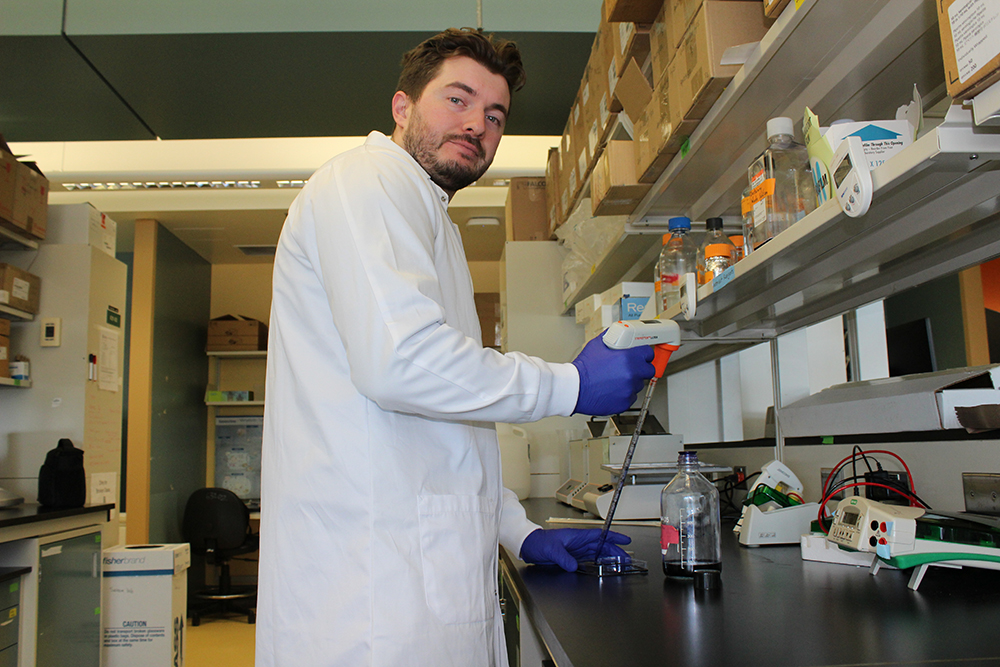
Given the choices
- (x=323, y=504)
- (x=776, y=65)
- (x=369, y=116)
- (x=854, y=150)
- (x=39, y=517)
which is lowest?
(x=39, y=517)

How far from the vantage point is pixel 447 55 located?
1310 mm

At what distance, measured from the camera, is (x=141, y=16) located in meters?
2.79

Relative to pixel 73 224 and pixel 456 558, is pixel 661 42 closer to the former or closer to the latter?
pixel 456 558

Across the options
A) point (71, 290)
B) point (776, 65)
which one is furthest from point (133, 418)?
point (776, 65)

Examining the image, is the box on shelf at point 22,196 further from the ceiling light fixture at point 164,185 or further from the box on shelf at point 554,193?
the box on shelf at point 554,193

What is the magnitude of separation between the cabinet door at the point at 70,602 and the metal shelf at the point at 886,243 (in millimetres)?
2593

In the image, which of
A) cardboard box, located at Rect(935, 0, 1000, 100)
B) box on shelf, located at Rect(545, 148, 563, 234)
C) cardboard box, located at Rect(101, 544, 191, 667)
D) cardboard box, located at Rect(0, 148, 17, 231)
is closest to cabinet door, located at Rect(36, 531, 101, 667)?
cardboard box, located at Rect(101, 544, 191, 667)

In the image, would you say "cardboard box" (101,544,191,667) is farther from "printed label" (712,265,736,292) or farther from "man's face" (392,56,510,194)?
"printed label" (712,265,736,292)

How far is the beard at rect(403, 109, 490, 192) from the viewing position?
49.8 inches

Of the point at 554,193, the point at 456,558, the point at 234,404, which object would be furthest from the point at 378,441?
the point at 234,404

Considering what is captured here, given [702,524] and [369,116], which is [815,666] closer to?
[702,524]

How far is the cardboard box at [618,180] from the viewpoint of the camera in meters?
1.80

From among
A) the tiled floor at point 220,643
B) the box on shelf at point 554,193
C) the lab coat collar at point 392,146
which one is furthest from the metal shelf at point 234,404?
the lab coat collar at point 392,146

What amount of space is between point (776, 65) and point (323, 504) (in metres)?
0.98
